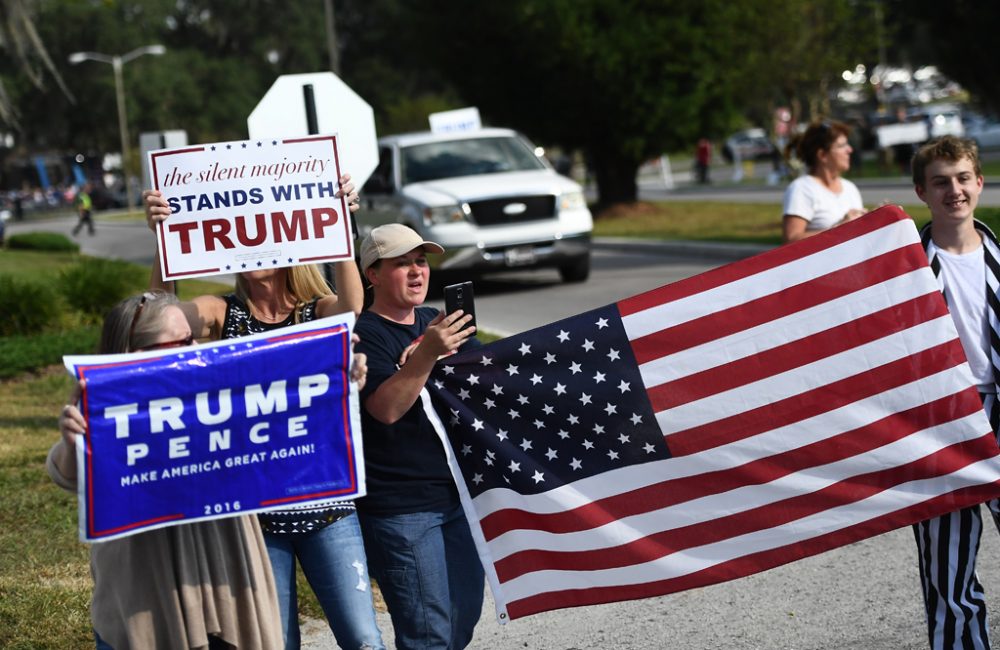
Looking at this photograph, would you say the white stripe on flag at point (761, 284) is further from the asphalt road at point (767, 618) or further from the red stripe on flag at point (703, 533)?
the asphalt road at point (767, 618)

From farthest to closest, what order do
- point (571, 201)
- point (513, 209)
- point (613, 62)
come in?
point (613, 62) < point (571, 201) < point (513, 209)

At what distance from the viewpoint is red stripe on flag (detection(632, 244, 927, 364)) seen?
465 cm

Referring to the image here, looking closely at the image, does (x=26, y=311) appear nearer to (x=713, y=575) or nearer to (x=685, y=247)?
(x=685, y=247)

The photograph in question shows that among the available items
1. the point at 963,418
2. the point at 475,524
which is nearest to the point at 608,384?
the point at 475,524

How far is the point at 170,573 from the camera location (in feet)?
11.7

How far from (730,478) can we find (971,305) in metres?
1.01

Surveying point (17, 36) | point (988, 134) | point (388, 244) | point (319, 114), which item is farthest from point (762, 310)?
point (988, 134)

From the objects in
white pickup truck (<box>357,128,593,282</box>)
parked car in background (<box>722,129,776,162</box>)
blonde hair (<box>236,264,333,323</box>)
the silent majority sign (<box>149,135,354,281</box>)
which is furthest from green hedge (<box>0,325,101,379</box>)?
parked car in background (<box>722,129,776,162</box>)

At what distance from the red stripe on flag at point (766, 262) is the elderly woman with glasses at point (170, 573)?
166 cm

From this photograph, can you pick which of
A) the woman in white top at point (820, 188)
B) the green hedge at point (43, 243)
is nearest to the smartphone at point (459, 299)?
the woman in white top at point (820, 188)

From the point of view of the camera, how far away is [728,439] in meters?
4.64

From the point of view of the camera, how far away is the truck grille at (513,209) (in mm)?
17203

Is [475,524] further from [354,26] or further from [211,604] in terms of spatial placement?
[354,26]

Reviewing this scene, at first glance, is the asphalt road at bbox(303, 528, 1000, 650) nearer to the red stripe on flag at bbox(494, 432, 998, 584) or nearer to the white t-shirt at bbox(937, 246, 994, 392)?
the red stripe on flag at bbox(494, 432, 998, 584)
